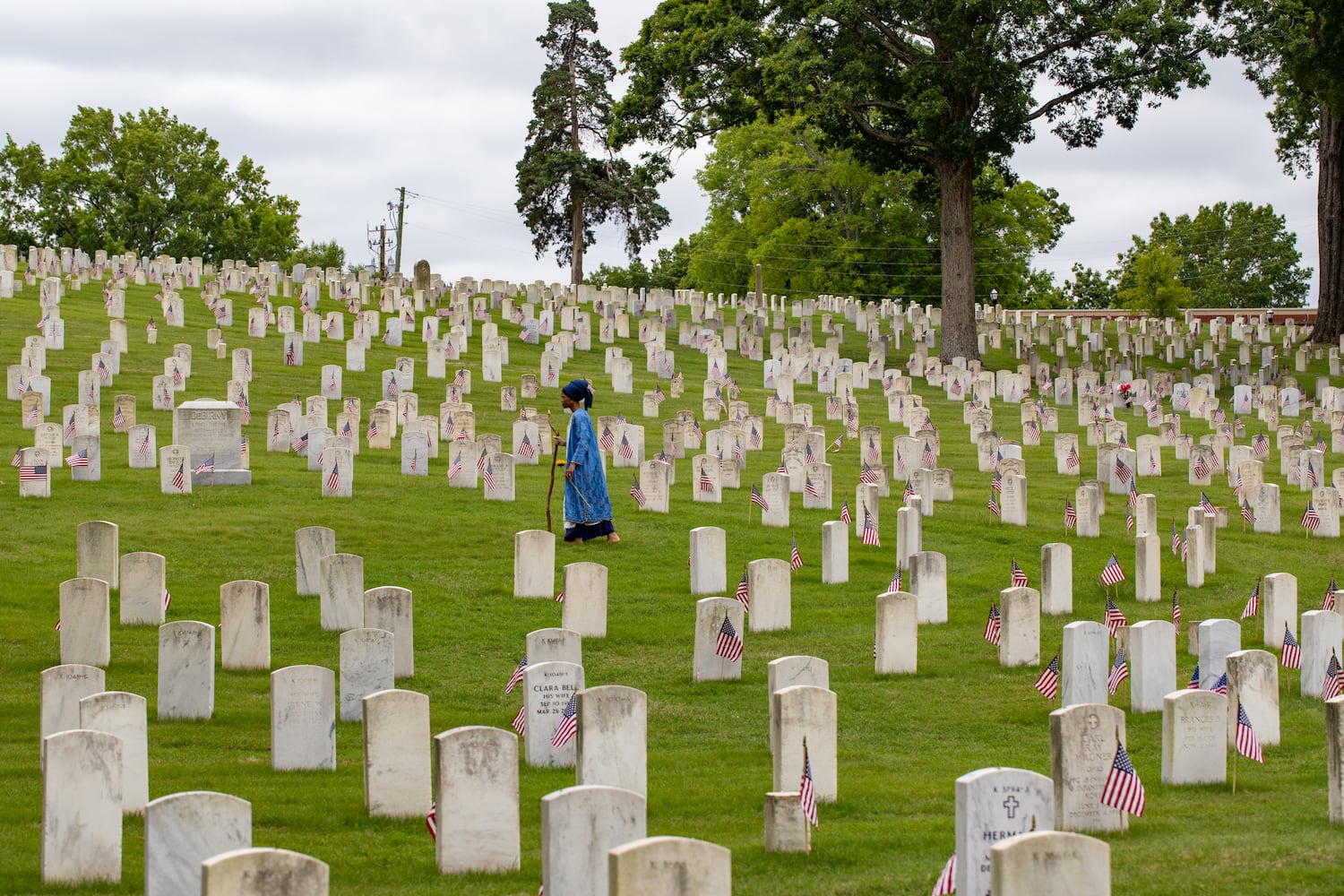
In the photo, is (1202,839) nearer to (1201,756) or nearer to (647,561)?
(1201,756)

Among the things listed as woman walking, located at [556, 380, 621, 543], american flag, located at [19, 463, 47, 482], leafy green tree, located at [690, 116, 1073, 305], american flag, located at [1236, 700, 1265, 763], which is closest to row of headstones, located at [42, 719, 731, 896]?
american flag, located at [1236, 700, 1265, 763]

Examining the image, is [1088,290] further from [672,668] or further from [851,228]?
[672,668]

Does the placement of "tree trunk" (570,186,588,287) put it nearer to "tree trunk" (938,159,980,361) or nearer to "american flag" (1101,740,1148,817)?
"tree trunk" (938,159,980,361)

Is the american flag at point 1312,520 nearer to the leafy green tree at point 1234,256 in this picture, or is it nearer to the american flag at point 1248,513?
the american flag at point 1248,513

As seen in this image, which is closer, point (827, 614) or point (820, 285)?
point (827, 614)

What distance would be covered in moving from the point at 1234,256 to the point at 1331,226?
39464 mm

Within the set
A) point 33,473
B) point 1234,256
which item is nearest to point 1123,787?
point 33,473

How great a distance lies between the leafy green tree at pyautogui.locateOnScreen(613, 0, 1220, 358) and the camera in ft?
105

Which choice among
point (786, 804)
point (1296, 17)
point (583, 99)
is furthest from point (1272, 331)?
point (786, 804)

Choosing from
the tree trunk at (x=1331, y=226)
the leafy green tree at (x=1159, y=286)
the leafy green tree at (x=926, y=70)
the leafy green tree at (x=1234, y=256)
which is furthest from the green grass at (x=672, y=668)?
the leafy green tree at (x=1234, y=256)

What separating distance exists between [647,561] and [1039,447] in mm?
11862

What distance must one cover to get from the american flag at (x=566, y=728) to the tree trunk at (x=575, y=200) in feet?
158

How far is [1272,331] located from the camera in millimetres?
44875

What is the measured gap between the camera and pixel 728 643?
432 inches
